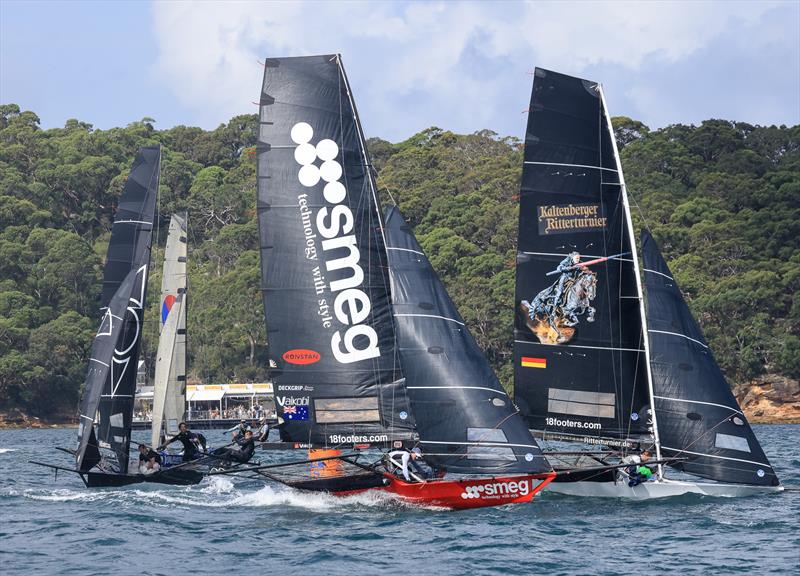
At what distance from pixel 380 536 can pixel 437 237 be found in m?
79.2

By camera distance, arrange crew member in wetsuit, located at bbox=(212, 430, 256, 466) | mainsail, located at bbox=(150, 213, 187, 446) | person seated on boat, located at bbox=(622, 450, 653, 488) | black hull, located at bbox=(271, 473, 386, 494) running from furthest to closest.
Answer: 1. mainsail, located at bbox=(150, 213, 187, 446)
2. crew member in wetsuit, located at bbox=(212, 430, 256, 466)
3. person seated on boat, located at bbox=(622, 450, 653, 488)
4. black hull, located at bbox=(271, 473, 386, 494)

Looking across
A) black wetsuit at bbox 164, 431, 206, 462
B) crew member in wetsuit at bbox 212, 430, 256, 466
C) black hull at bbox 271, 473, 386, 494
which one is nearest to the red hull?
black hull at bbox 271, 473, 386, 494

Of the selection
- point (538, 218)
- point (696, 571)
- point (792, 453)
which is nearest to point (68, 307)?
point (792, 453)

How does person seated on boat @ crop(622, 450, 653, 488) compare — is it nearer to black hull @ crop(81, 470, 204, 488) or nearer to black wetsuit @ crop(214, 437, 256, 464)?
black wetsuit @ crop(214, 437, 256, 464)

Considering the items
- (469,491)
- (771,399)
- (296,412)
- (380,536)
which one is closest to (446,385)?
(469,491)

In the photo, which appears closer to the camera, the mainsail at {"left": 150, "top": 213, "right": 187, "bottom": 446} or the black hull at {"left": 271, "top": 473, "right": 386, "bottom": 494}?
the black hull at {"left": 271, "top": 473, "right": 386, "bottom": 494}

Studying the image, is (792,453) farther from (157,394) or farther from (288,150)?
(288,150)

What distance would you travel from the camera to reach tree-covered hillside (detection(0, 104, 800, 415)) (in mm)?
83562

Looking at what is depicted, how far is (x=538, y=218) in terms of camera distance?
27844mm

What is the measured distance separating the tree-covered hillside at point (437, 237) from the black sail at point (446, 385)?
55.6 m

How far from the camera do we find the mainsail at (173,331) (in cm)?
3675

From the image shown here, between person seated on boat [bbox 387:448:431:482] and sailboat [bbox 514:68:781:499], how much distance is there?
155 inches

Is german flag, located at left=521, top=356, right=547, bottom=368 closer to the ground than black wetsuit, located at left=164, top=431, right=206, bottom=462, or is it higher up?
higher up

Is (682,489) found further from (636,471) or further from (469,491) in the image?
(469,491)
